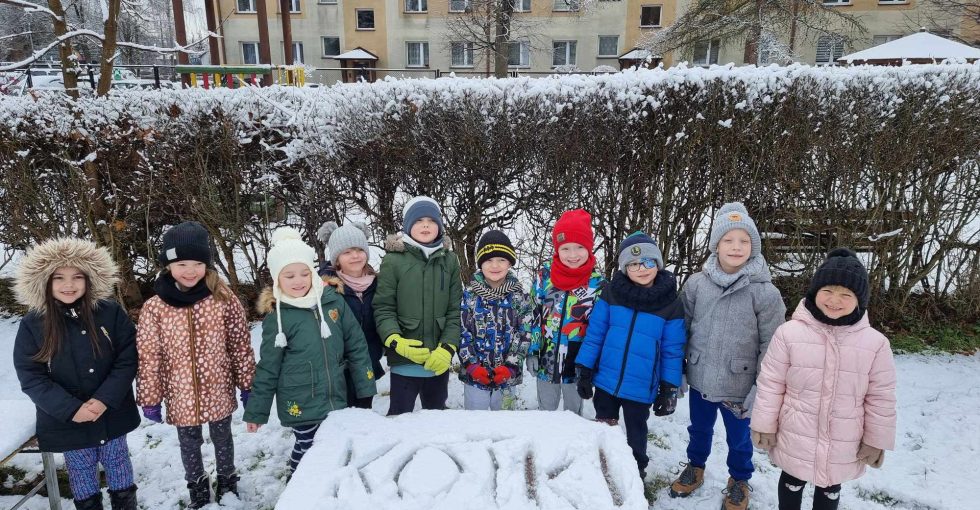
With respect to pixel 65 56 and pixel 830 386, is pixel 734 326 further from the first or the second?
pixel 65 56

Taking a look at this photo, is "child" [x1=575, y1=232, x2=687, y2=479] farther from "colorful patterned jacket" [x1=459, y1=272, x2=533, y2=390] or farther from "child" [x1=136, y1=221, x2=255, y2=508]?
"child" [x1=136, y1=221, x2=255, y2=508]

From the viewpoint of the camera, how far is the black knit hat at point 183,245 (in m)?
2.67

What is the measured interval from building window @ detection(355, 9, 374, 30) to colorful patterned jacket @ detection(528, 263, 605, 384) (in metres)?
27.2

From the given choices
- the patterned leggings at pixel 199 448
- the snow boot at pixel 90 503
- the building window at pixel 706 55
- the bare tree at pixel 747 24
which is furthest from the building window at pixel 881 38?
the snow boot at pixel 90 503

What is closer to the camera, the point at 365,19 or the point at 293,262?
the point at 293,262

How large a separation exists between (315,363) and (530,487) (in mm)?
1369

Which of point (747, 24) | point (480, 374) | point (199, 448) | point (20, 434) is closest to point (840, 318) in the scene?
point (480, 374)

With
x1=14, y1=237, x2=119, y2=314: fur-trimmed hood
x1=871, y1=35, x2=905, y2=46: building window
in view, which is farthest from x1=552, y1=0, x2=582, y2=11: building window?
x1=14, y1=237, x2=119, y2=314: fur-trimmed hood

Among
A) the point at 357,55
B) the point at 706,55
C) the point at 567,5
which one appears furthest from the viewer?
the point at 706,55

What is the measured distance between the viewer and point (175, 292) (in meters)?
2.73

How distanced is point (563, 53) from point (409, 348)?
87.7ft

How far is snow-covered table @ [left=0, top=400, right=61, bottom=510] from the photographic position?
251 cm

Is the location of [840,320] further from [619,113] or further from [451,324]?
[619,113]

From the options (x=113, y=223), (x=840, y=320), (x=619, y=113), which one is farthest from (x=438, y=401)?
(x=113, y=223)
